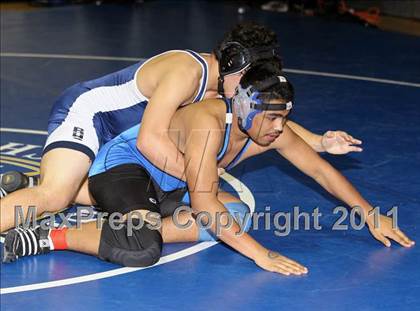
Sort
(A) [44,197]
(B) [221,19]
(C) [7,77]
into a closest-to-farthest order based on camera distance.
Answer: (A) [44,197] < (C) [7,77] < (B) [221,19]

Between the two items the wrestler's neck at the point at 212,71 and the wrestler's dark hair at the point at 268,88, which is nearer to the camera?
the wrestler's dark hair at the point at 268,88

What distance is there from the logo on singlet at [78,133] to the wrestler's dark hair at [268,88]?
901 mm

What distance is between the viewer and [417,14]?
12828 mm

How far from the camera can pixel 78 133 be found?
4.67 meters

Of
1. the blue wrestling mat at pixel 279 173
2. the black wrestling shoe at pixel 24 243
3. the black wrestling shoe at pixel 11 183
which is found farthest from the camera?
the black wrestling shoe at pixel 11 183

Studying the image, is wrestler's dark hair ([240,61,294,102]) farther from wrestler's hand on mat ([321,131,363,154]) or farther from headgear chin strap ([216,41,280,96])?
wrestler's hand on mat ([321,131,363,154])

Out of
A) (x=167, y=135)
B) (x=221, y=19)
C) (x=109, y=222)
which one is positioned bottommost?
(x=221, y=19)

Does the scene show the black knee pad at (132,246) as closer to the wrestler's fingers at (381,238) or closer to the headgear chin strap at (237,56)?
the headgear chin strap at (237,56)

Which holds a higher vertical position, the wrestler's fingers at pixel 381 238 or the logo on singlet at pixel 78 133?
the logo on singlet at pixel 78 133

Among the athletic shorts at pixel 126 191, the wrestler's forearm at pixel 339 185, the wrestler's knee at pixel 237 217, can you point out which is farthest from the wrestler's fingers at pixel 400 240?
the athletic shorts at pixel 126 191

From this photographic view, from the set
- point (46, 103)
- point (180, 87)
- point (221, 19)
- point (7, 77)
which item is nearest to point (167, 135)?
point (180, 87)

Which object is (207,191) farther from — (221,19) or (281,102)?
(221,19)

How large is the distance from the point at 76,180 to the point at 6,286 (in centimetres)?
68

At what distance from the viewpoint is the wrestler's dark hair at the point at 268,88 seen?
4.19 m
